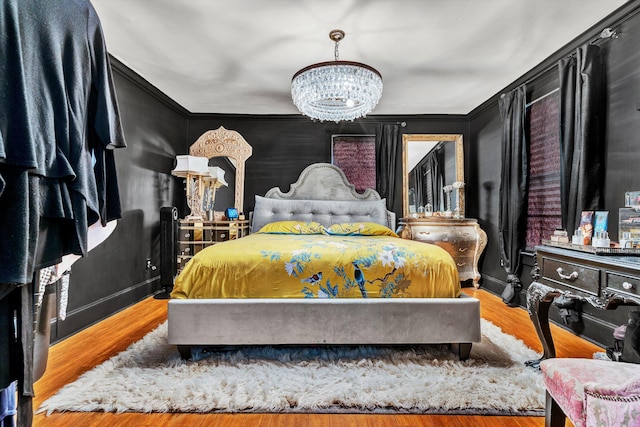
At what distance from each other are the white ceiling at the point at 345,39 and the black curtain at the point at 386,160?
86 centimetres

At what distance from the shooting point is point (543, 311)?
6.13ft

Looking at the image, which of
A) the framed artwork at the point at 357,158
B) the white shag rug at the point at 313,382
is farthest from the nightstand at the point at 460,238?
the white shag rug at the point at 313,382

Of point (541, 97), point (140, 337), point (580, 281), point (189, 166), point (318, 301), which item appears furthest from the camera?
point (189, 166)

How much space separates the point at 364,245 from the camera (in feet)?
7.68

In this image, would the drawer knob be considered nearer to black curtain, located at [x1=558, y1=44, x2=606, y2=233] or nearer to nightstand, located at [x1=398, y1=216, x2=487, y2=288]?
black curtain, located at [x1=558, y1=44, x2=606, y2=233]

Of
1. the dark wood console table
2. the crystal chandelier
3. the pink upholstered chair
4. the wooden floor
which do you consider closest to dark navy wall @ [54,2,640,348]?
the wooden floor

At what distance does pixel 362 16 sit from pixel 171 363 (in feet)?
8.67

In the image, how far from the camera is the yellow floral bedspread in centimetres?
204

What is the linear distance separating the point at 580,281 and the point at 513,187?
78.0 inches

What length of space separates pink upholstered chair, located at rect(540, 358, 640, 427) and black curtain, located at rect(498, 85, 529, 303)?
2.50m

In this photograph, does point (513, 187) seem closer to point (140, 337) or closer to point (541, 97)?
point (541, 97)

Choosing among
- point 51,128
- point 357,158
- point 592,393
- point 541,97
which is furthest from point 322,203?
point 51,128

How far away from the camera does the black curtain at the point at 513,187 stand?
10.8 ft

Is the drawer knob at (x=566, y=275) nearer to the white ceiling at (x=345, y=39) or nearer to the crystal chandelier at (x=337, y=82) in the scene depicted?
the white ceiling at (x=345, y=39)
